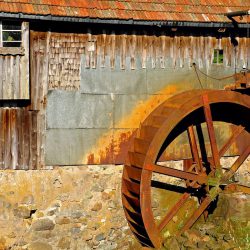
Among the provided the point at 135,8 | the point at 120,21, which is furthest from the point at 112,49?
the point at 135,8

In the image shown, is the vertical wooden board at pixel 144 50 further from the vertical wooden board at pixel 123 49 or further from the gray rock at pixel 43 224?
the gray rock at pixel 43 224

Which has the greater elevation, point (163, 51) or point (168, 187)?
point (163, 51)

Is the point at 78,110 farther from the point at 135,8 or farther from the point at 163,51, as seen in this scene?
the point at 135,8

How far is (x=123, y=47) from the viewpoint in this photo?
359 inches

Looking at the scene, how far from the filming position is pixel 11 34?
8.41 meters

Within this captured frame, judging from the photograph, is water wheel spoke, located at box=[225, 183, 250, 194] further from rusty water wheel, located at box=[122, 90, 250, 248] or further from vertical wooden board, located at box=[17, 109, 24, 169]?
vertical wooden board, located at box=[17, 109, 24, 169]

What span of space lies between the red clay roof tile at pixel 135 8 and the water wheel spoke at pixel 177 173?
8.67 ft

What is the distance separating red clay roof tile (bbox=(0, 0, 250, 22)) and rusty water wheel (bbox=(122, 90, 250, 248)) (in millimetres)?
1490

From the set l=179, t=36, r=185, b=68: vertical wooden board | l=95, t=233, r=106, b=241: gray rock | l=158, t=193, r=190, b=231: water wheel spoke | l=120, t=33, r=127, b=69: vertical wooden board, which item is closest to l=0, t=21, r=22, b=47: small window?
l=120, t=33, r=127, b=69: vertical wooden board

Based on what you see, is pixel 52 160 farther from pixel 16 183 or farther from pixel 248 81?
pixel 248 81

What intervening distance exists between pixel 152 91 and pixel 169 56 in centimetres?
76

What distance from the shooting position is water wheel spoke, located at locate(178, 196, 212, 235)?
30.5 feet

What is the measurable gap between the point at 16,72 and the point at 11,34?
0.68 metres

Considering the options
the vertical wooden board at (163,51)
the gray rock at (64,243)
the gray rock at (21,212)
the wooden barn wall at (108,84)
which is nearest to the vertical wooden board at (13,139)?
the wooden barn wall at (108,84)
